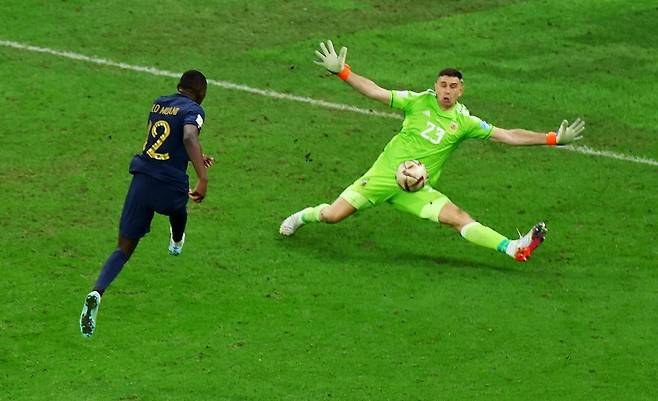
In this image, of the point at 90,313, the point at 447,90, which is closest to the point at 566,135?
the point at 447,90

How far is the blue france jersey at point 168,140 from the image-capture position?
15125mm

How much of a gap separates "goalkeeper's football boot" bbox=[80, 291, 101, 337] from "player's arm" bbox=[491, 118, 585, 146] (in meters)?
4.92

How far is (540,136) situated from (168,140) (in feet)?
14.3

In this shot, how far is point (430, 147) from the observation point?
17.6m

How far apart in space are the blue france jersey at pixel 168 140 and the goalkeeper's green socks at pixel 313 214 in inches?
111

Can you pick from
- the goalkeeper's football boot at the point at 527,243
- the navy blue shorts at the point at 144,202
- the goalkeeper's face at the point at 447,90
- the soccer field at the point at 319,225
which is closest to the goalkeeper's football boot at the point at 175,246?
the soccer field at the point at 319,225

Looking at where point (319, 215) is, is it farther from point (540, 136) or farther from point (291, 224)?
point (540, 136)

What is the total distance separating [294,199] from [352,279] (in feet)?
7.56

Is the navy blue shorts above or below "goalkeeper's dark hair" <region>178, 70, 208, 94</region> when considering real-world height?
below

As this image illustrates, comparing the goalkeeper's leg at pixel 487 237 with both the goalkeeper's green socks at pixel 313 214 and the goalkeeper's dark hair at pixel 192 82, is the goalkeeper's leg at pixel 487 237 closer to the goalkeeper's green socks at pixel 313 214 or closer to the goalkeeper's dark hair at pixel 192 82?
the goalkeeper's green socks at pixel 313 214

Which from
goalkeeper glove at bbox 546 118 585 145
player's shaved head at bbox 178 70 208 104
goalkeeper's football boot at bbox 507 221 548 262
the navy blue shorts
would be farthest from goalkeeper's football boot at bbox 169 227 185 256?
goalkeeper glove at bbox 546 118 585 145

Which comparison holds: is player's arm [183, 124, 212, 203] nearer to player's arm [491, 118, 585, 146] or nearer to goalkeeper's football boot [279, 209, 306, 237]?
goalkeeper's football boot [279, 209, 306, 237]

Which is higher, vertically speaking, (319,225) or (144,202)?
(319,225)

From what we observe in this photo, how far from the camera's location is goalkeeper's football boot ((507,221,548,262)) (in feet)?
56.7
